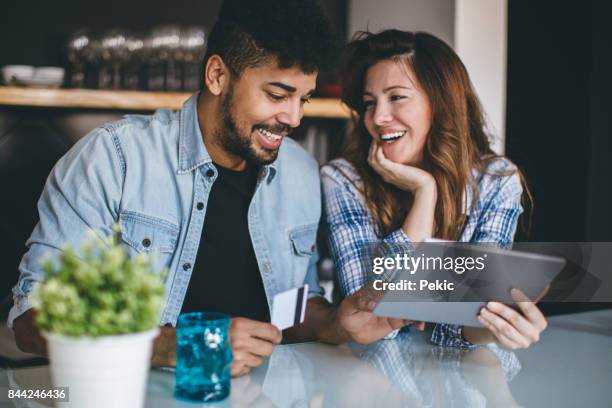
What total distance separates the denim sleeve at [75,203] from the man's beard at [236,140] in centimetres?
26

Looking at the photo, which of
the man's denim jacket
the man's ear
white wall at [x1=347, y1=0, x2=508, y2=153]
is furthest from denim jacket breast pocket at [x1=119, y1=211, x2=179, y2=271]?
white wall at [x1=347, y1=0, x2=508, y2=153]

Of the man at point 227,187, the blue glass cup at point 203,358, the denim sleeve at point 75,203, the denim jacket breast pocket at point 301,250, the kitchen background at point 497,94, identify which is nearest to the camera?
the blue glass cup at point 203,358

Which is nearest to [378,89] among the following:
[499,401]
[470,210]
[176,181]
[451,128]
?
[451,128]

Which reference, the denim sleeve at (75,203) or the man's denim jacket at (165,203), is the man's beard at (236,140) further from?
the denim sleeve at (75,203)

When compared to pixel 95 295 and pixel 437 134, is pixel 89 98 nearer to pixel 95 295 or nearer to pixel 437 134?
pixel 437 134

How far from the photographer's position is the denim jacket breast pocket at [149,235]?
148cm

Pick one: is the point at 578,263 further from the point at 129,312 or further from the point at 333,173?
the point at 129,312

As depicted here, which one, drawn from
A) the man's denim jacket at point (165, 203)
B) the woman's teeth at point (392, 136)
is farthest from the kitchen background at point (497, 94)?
the man's denim jacket at point (165, 203)

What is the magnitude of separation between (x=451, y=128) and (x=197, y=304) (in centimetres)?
81

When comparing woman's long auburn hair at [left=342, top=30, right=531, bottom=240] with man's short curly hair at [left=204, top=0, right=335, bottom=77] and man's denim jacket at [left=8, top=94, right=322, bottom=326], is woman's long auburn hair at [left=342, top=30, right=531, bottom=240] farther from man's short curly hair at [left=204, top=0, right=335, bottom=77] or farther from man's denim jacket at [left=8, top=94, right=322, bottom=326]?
man's short curly hair at [left=204, top=0, right=335, bottom=77]

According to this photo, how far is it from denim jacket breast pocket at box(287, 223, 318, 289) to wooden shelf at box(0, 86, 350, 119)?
0.63 m

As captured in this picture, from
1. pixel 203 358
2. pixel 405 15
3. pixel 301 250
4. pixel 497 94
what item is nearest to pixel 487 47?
pixel 497 94

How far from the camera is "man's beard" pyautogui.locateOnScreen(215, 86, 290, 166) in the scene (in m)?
1.60

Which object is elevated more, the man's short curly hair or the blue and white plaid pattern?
the man's short curly hair
